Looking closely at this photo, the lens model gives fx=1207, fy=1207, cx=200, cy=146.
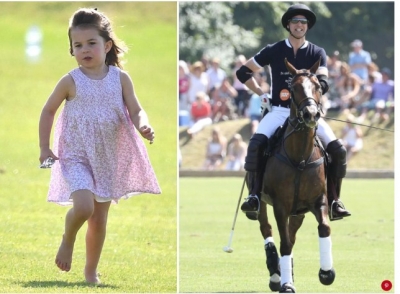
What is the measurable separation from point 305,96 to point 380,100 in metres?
21.7

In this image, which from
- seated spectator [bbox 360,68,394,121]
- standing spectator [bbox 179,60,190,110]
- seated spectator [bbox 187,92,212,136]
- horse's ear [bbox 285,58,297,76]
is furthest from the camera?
seated spectator [bbox 360,68,394,121]

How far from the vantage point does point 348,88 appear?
Result: 102ft

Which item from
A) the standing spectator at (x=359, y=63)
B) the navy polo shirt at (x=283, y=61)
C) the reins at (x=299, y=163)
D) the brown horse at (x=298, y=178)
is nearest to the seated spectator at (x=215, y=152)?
the standing spectator at (x=359, y=63)

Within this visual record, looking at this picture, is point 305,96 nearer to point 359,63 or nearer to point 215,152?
point 215,152

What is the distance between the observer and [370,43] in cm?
4562

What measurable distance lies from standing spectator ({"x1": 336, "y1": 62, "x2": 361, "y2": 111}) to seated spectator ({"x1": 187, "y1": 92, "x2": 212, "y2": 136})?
141 inches

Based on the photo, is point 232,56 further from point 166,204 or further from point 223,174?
point 166,204

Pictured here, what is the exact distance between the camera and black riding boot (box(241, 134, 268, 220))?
1030 cm

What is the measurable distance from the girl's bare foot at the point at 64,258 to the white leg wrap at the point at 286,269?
1.76 m

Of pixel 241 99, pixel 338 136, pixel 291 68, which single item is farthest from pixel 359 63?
pixel 291 68

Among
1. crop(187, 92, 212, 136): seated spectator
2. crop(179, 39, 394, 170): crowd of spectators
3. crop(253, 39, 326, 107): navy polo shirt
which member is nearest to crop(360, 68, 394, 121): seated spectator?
crop(179, 39, 394, 170): crowd of spectators

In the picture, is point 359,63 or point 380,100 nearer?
point 380,100

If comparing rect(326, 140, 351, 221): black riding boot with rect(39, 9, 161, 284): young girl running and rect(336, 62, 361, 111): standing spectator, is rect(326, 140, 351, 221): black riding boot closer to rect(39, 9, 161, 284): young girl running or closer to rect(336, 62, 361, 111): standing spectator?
rect(39, 9, 161, 284): young girl running
